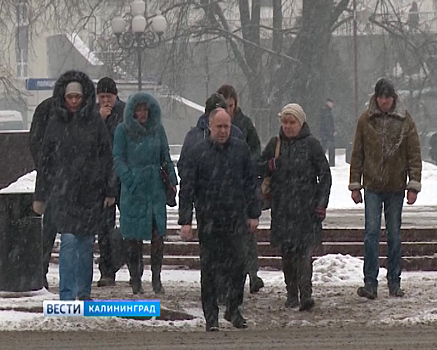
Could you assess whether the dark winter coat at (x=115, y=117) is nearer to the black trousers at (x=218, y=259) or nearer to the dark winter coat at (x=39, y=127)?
the dark winter coat at (x=39, y=127)

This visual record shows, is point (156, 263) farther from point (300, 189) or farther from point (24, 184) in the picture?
point (24, 184)

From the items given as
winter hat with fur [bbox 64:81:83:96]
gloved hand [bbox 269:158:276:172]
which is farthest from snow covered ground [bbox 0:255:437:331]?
winter hat with fur [bbox 64:81:83:96]

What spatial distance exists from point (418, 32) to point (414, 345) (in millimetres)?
25878

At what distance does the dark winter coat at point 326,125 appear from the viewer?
102 feet

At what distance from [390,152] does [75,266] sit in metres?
2.79

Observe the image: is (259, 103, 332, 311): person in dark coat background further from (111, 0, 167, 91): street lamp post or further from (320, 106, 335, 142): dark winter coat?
(320, 106, 335, 142): dark winter coat

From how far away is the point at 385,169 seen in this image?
10.4 m

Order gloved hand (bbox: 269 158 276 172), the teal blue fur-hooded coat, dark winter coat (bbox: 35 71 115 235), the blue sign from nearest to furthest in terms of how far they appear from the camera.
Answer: dark winter coat (bbox: 35 71 115 235) < gloved hand (bbox: 269 158 276 172) < the teal blue fur-hooded coat < the blue sign

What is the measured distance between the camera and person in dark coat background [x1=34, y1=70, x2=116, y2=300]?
9539 mm

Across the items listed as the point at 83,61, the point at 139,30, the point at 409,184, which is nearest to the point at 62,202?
the point at 409,184

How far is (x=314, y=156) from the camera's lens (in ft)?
32.7

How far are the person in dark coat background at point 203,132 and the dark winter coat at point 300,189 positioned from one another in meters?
0.54

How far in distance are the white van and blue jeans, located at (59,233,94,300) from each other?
148ft

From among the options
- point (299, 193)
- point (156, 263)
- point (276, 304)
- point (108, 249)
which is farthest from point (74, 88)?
point (276, 304)
